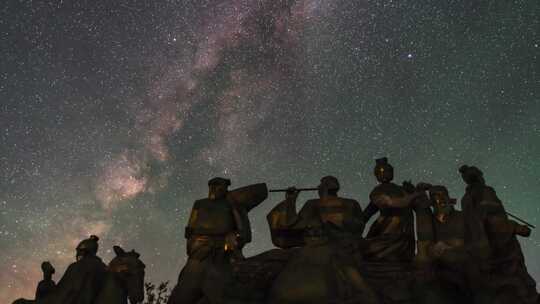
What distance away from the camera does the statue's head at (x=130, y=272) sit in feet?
24.6

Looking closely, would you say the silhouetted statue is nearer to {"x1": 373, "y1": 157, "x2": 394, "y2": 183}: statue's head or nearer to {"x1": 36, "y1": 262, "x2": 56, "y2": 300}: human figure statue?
{"x1": 373, "y1": 157, "x2": 394, "y2": 183}: statue's head

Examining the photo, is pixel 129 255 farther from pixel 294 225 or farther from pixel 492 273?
pixel 492 273

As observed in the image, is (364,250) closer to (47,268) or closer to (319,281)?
(319,281)

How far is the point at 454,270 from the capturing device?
723 cm

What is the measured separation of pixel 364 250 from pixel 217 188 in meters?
2.78

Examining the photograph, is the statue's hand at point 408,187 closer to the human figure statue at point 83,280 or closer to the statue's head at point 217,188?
the statue's head at point 217,188

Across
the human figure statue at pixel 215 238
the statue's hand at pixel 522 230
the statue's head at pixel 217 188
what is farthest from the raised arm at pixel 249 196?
the statue's hand at pixel 522 230

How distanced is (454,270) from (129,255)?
4.79 metres

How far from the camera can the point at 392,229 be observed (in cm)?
947

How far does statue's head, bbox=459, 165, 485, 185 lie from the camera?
28.1 ft

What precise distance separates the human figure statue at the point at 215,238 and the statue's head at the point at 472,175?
3.51 m

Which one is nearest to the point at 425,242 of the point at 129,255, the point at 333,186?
the point at 333,186

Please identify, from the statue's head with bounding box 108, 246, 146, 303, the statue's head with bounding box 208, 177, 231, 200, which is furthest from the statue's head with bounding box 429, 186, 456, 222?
the statue's head with bounding box 108, 246, 146, 303

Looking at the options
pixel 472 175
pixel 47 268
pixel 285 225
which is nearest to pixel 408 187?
pixel 472 175
